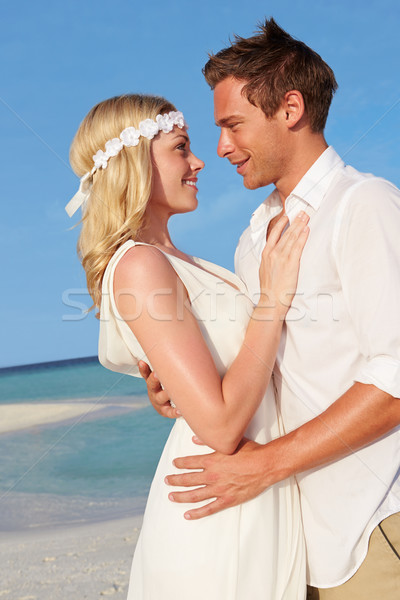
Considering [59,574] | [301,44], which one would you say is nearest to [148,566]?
[301,44]

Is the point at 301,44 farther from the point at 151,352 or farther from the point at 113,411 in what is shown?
the point at 113,411

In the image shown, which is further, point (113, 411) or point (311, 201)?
point (113, 411)

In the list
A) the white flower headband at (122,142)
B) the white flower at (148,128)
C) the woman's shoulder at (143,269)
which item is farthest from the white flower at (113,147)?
the woman's shoulder at (143,269)

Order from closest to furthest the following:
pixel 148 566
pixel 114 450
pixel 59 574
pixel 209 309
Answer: pixel 148 566, pixel 209 309, pixel 59 574, pixel 114 450

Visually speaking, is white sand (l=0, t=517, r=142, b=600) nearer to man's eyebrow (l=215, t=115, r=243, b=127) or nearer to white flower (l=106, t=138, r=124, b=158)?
white flower (l=106, t=138, r=124, b=158)

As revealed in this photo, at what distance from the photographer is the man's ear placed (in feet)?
7.59

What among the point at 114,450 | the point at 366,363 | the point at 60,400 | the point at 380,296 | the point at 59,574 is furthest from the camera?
the point at 60,400

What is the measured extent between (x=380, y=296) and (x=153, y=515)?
1.06 metres

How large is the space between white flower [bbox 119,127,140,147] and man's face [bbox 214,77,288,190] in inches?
13.0

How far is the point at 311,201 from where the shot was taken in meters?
2.07

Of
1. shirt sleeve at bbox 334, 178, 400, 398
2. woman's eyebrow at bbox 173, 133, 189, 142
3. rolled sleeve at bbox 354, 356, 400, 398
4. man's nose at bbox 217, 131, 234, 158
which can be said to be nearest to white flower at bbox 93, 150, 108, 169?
woman's eyebrow at bbox 173, 133, 189, 142

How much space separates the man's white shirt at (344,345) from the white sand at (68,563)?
9.57 ft

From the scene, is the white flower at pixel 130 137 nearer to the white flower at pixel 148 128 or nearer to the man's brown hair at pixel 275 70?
the white flower at pixel 148 128

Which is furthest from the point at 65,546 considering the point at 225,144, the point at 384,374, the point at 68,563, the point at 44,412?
the point at 44,412
